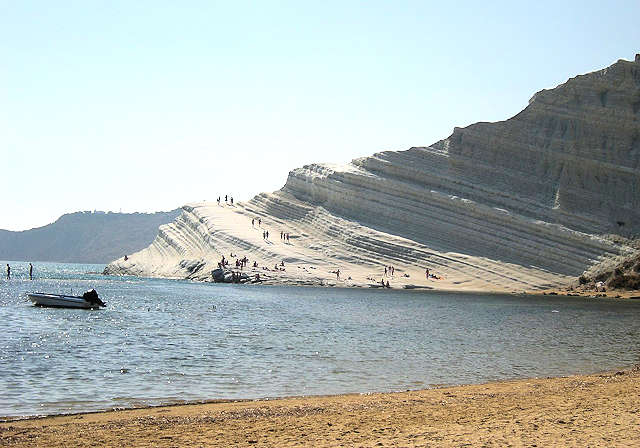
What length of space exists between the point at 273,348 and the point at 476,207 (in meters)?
42.9

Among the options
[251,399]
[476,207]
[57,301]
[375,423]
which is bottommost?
[251,399]

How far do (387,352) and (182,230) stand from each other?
53287mm

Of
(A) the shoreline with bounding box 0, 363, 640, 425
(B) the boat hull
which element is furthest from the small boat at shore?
(A) the shoreline with bounding box 0, 363, 640, 425

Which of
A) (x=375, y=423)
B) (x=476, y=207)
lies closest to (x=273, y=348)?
(x=375, y=423)

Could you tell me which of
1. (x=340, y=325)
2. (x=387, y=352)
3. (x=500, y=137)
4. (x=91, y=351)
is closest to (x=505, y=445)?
(x=387, y=352)

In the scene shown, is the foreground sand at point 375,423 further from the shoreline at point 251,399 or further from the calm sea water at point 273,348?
the calm sea water at point 273,348

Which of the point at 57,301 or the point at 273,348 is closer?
the point at 273,348

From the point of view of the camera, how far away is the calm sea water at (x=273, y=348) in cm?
1429

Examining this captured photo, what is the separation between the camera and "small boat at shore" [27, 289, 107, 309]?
3350 centimetres

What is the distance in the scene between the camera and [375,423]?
1040 centimetres

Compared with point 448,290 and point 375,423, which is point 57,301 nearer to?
point 375,423

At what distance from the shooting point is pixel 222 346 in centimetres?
2036

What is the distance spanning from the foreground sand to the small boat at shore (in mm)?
22317

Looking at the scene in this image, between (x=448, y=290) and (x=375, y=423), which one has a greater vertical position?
(x=448, y=290)
